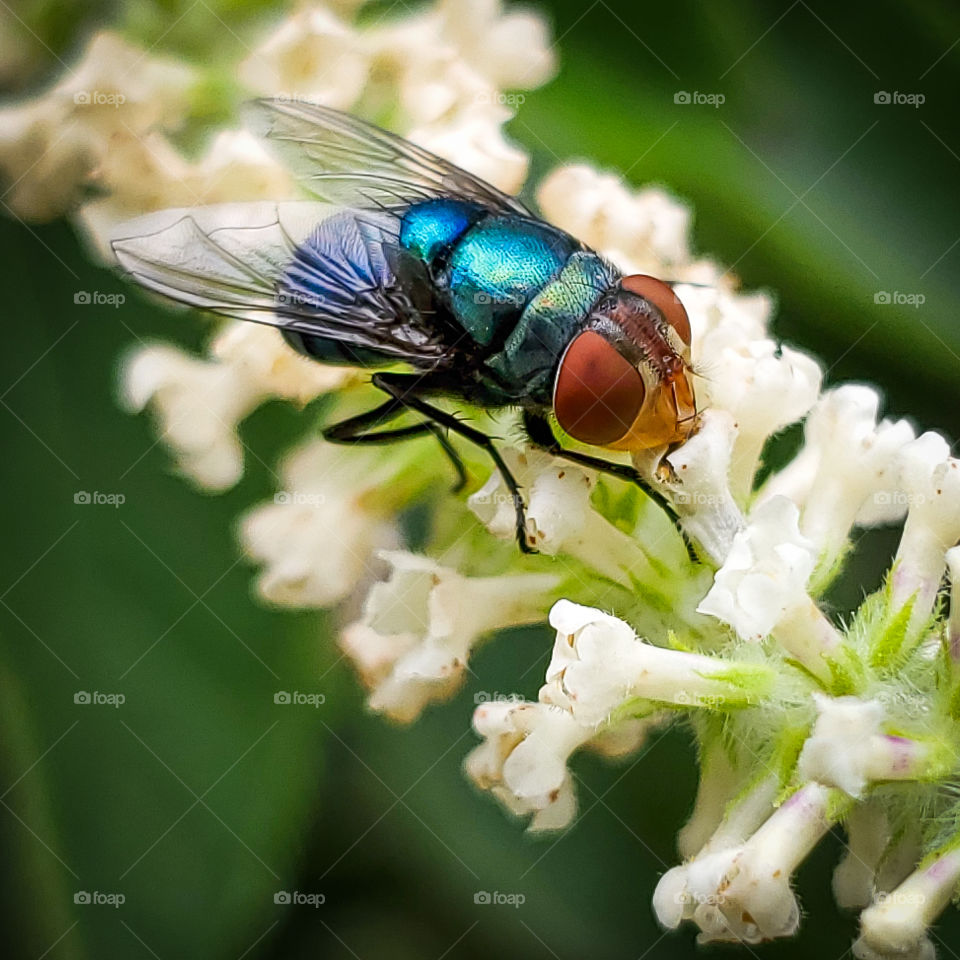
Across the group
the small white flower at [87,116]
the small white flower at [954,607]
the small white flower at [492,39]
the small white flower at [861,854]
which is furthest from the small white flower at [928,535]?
the small white flower at [87,116]

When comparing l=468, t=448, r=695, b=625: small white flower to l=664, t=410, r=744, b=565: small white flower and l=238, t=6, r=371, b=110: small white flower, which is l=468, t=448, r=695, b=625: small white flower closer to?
l=664, t=410, r=744, b=565: small white flower

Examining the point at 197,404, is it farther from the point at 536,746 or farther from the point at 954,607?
the point at 954,607

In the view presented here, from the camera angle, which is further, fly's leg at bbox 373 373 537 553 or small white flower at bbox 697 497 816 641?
fly's leg at bbox 373 373 537 553

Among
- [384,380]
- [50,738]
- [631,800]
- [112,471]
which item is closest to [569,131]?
[384,380]

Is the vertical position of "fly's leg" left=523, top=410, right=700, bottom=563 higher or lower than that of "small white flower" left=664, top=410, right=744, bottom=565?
lower

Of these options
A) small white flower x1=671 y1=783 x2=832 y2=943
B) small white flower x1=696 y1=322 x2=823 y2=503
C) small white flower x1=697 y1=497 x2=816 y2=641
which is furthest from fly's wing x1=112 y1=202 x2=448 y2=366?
small white flower x1=671 y1=783 x2=832 y2=943

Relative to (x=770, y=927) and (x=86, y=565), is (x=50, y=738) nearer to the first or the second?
(x=86, y=565)
